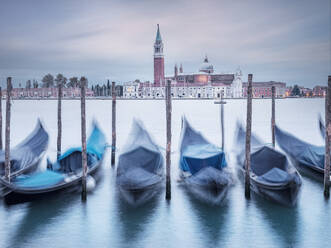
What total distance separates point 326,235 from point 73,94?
9792 cm

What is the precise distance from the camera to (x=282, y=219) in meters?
5.38

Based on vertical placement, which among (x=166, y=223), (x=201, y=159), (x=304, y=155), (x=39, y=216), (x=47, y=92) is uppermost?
(x=47, y=92)

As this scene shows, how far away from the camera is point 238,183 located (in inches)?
285

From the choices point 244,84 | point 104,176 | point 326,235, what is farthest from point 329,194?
point 244,84

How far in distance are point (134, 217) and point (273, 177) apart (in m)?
2.37

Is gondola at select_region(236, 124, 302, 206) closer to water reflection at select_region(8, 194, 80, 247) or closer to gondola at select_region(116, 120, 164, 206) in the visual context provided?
gondola at select_region(116, 120, 164, 206)

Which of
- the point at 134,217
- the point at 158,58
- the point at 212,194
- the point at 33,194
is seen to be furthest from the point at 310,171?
the point at 158,58

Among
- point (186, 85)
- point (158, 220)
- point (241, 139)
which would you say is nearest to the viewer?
point (158, 220)

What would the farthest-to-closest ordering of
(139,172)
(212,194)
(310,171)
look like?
(310,171), (139,172), (212,194)

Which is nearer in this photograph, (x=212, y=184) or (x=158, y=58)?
(x=212, y=184)

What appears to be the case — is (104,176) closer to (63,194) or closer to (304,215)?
(63,194)

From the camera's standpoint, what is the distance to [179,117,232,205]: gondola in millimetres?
5848

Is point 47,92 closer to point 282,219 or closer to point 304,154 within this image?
point 304,154

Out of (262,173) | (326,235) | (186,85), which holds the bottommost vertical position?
(326,235)
